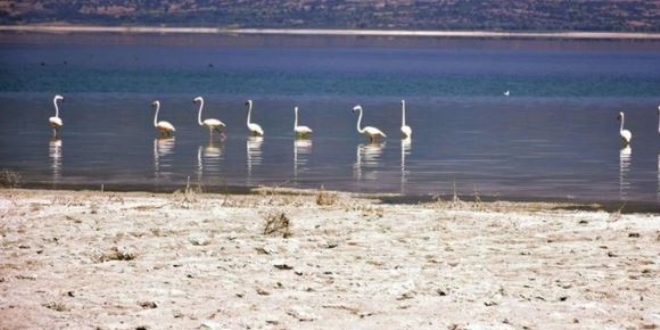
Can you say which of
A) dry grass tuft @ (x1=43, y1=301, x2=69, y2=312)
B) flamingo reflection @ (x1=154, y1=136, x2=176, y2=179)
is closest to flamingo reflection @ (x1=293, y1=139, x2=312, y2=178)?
flamingo reflection @ (x1=154, y1=136, x2=176, y2=179)

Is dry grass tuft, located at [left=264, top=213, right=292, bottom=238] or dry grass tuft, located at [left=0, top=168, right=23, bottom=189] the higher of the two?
dry grass tuft, located at [left=264, top=213, right=292, bottom=238]

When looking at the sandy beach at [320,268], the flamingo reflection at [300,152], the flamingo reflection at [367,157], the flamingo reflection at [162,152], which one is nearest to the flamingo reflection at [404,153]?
the flamingo reflection at [367,157]

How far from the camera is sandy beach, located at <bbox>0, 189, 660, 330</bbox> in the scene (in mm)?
10359

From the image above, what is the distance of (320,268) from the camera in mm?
12047

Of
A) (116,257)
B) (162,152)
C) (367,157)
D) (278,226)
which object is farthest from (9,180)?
(367,157)

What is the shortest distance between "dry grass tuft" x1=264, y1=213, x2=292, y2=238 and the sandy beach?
3 cm

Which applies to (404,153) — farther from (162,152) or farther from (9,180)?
(9,180)

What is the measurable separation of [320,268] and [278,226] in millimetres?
1968

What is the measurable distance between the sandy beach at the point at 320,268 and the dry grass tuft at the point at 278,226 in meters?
0.03

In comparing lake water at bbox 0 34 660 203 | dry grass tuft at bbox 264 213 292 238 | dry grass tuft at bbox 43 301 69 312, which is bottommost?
lake water at bbox 0 34 660 203

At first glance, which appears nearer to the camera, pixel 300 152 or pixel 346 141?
pixel 300 152

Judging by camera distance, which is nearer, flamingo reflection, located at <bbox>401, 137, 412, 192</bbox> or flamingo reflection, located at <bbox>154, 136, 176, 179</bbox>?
flamingo reflection, located at <bbox>401, 137, 412, 192</bbox>

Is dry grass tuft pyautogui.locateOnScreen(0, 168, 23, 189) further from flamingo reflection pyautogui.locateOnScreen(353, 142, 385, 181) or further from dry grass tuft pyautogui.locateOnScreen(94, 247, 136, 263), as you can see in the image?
dry grass tuft pyautogui.locateOnScreen(94, 247, 136, 263)

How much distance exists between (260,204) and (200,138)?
55.0ft
